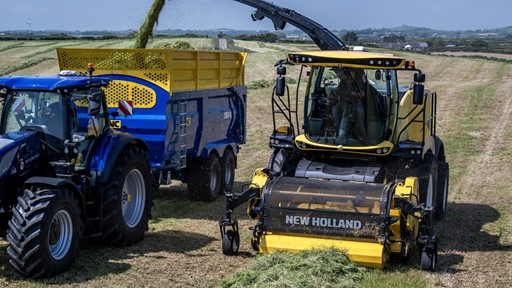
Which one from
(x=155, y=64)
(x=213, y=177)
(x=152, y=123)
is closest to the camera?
(x=152, y=123)

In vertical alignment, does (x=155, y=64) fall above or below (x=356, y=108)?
above

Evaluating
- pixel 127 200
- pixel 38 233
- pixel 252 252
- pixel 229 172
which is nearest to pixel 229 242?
pixel 252 252

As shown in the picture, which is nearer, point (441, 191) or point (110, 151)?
point (110, 151)

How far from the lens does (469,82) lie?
3372cm

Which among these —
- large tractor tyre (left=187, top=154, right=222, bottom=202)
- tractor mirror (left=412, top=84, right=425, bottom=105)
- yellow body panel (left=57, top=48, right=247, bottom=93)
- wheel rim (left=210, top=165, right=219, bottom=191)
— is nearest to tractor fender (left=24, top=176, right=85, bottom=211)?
yellow body panel (left=57, top=48, right=247, bottom=93)

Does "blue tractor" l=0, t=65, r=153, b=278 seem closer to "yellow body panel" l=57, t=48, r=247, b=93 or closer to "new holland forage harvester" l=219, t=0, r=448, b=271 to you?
"new holland forage harvester" l=219, t=0, r=448, b=271

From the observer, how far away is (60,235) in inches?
300

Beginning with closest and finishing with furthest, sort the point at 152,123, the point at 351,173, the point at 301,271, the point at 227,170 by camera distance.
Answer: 1. the point at 301,271
2. the point at 351,173
3. the point at 152,123
4. the point at 227,170

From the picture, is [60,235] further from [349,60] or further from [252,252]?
[349,60]

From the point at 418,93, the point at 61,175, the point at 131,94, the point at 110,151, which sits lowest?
the point at 61,175

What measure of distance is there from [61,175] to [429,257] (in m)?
3.85

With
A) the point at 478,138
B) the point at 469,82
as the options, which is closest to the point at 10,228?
the point at 478,138

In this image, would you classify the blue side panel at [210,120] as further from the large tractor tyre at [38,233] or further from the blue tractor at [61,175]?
the large tractor tyre at [38,233]

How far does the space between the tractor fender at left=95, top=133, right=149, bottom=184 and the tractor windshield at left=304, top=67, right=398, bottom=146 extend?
2.22 metres
